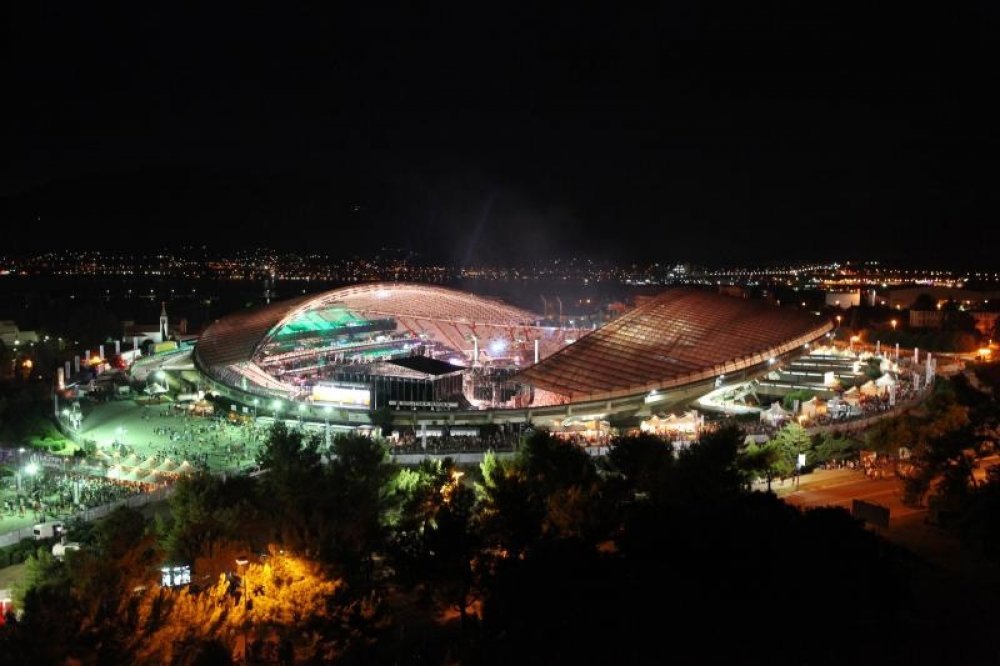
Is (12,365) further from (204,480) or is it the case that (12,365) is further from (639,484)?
(639,484)

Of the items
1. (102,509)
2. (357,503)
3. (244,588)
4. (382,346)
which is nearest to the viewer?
(244,588)

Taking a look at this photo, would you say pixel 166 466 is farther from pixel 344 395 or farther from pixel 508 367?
pixel 508 367

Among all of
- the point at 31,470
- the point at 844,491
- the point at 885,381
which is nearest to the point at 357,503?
the point at 31,470

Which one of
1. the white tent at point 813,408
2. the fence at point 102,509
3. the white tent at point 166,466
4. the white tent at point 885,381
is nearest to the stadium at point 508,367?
the white tent at point 813,408

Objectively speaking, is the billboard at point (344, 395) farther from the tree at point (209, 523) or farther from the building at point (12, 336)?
the building at point (12, 336)

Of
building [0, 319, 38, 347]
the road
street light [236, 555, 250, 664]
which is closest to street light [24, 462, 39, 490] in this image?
street light [236, 555, 250, 664]

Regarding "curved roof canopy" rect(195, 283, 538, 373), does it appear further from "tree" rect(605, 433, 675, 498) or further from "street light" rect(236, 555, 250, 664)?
"street light" rect(236, 555, 250, 664)

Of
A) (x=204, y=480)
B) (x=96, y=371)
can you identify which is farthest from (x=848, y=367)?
(x=96, y=371)
